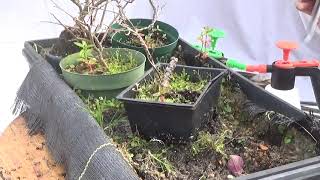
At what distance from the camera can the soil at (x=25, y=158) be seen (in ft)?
2.42

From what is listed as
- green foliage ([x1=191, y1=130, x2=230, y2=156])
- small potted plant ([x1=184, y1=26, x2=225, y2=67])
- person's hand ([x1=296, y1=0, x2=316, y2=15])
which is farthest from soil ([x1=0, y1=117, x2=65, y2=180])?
person's hand ([x1=296, y1=0, x2=316, y2=15])

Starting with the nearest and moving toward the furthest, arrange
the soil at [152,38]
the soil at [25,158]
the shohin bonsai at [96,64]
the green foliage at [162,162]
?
the green foliage at [162,162]
the soil at [25,158]
the shohin bonsai at [96,64]
the soil at [152,38]

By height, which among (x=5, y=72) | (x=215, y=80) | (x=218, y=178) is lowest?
(x=5, y=72)

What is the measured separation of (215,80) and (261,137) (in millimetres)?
124

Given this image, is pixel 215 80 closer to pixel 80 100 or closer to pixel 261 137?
pixel 261 137

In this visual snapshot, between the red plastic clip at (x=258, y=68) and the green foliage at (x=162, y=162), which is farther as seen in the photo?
the red plastic clip at (x=258, y=68)

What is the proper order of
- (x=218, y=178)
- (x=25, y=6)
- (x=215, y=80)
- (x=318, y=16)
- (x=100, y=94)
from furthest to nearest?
(x=25, y=6) → (x=318, y=16) → (x=100, y=94) → (x=215, y=80) → (x=218, y=178)

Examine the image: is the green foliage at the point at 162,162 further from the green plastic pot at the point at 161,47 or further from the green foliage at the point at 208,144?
the green plastic pot at the point at 161,47

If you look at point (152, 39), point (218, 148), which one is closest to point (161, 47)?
Answer: point (152, 39)

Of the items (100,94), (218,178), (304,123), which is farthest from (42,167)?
(304,123)

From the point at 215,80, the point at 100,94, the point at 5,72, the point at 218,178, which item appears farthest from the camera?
the point at 5,72

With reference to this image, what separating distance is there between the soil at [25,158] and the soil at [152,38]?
30 centimetres

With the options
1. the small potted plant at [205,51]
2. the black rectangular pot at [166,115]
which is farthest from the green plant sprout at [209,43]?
the black rectangular pot at [166,115]

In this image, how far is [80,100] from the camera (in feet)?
2.52
